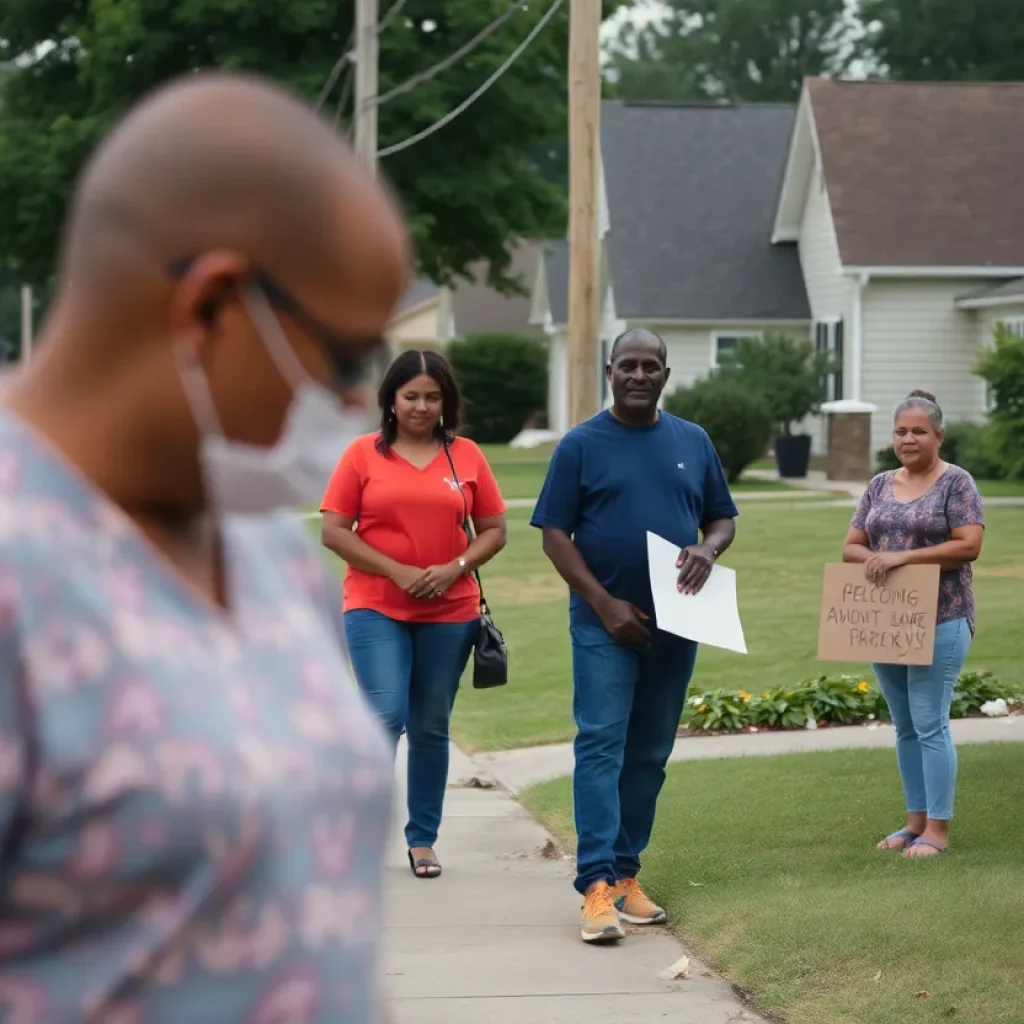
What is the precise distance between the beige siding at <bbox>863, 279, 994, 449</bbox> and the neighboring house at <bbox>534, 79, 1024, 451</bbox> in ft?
0.08

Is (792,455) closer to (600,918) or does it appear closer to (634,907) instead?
(634,907)

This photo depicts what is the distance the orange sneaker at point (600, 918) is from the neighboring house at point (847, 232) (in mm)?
28739

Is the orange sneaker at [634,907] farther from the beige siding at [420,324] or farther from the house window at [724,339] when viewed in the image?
the beige siding at [420,324]

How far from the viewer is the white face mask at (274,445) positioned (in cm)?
187

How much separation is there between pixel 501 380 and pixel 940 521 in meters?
46.1

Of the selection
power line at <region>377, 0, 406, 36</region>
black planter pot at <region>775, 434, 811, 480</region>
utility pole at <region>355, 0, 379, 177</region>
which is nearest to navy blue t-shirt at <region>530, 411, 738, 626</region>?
utility pole at <region>355, 0, 379, 177</region>

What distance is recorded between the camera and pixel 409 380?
788cm

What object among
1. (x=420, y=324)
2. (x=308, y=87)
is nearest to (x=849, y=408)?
(x=308, y=87)

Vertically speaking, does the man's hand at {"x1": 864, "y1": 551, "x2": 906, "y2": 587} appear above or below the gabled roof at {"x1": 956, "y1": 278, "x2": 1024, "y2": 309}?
below

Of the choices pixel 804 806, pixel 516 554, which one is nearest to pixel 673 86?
pixel 516 554

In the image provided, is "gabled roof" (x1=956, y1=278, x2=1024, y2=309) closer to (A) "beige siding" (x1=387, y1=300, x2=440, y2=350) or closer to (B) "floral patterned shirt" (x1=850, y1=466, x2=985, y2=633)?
(B) "floral patterned shirt" (x1=850, y1=466, x2=985, y2=633)

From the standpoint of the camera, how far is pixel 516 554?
2244cm

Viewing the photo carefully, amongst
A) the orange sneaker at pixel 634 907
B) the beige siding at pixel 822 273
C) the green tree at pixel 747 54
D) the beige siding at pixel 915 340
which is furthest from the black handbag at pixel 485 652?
the green tree at pixel 747 54

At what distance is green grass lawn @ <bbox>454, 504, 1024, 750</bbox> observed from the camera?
1229cm
